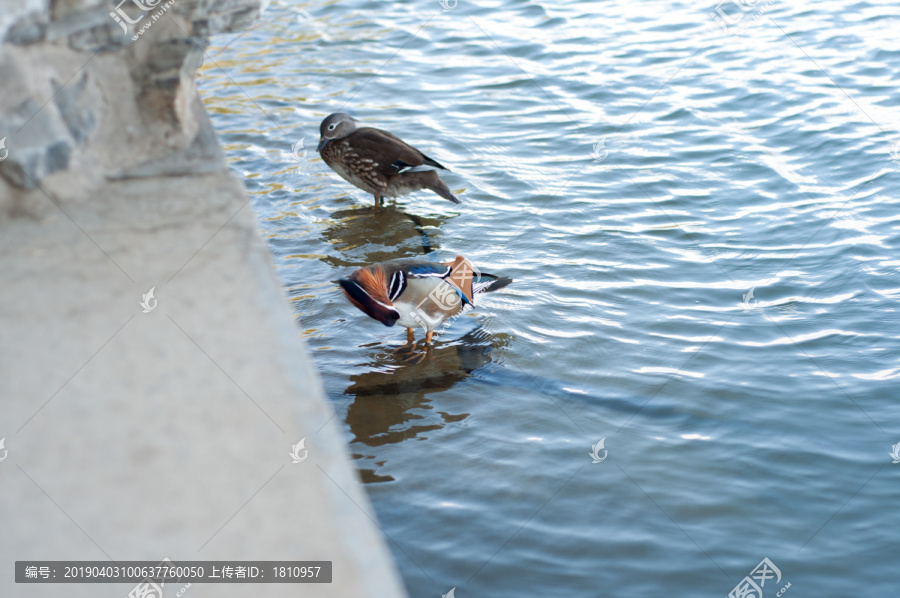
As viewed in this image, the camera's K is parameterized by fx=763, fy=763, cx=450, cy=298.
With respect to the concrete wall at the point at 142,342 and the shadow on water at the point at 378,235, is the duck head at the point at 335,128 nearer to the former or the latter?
the shadow on water at the point at 378,235

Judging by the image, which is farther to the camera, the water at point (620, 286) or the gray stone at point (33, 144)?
the water at point (620, 286)

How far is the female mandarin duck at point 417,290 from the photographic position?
3.52 meters

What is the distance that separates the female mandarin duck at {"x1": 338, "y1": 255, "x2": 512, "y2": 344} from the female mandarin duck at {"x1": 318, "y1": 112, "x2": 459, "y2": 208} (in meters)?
1.79

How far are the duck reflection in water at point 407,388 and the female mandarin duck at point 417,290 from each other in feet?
0.71

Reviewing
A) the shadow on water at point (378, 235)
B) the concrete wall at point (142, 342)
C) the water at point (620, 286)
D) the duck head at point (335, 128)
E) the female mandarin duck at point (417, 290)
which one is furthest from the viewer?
the duck head at point (335, 128)

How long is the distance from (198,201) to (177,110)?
0.37m

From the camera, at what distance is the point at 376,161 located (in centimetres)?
561

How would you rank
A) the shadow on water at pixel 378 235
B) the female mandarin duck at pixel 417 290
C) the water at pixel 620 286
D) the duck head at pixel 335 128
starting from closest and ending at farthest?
the water at pixel 620 286 → the female mandarin duck at pixel 417 290 → the shadow on water at pixel 378 235 → the duck head at pixel 335 128

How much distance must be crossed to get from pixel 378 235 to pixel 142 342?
404 centimetres

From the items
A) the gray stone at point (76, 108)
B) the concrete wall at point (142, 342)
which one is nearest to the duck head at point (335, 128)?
the concrete wall at point (142, 342)

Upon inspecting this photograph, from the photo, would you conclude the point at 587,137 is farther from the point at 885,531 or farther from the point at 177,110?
the point at 177,110

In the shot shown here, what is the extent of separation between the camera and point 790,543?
9.01 feet

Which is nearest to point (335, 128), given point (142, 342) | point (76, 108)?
point (76, 108)

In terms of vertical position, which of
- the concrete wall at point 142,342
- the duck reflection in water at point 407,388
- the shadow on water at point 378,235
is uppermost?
the concrete wall at point 142,342
